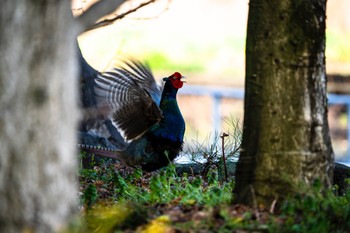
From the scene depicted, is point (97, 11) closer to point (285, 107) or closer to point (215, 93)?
point (285, 107)

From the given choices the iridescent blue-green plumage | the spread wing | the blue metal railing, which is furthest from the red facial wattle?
the blue metal railing

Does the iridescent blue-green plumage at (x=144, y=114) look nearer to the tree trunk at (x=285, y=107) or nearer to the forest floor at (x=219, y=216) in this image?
the forest floor at (x=219, y=216)

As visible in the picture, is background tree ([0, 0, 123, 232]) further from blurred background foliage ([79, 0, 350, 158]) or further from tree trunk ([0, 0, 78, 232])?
blurred background foliage ([79, 0, 350, 158])

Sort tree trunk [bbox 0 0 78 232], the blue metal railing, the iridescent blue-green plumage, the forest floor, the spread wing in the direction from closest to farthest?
tree trunk [bbox 0 0 78 232], the forest floor, the iridescent blue-green plumage, the spread wing, the blue metal railing

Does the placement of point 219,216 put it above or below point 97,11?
below

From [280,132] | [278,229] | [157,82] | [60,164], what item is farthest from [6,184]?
[157,82]

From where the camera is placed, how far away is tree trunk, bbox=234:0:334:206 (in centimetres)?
473

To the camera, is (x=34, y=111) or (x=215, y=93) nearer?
(x=34, y=111)

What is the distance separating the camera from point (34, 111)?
3414 mm

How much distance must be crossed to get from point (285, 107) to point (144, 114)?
10.9ft

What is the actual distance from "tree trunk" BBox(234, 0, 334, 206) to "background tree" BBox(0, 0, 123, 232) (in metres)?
1.53

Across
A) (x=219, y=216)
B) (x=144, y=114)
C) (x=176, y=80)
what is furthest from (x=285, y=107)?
(x=144, y=114)

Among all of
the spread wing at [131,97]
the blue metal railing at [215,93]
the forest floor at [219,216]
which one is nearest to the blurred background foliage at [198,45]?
the blue metal railing at [215,93]

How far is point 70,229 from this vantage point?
356 cm
